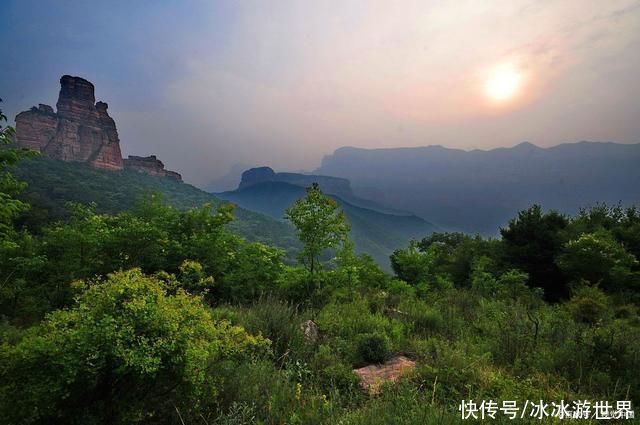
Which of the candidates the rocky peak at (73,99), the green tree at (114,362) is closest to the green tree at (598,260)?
the green tree at (114,362)

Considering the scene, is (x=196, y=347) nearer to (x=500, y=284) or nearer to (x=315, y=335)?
(x=315, y=335)

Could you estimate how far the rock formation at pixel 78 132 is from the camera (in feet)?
384

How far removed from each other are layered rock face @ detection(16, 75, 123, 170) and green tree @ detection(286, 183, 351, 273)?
5031 inches

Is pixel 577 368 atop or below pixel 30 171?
below

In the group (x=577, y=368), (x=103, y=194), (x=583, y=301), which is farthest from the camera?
(x=103, y=194)

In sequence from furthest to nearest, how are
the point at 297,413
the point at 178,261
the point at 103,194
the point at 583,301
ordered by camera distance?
1. the point at 103,194
2. the point at 178,261
3. the point at 583,301
4. the point at 297,413

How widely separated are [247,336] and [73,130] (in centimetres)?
14944

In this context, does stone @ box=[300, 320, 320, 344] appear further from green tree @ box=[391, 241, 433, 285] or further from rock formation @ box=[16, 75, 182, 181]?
rock formation @ box=[16, 75, 182, 181]

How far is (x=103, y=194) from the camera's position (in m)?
74.1

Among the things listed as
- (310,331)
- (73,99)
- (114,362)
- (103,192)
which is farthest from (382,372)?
(73,99)

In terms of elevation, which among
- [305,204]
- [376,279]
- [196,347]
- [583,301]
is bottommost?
[376,279]

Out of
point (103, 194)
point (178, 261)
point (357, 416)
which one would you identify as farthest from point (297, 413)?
point (103, 194)

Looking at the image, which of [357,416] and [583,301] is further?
[583,301]

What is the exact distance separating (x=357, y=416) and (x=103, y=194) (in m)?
85.4
